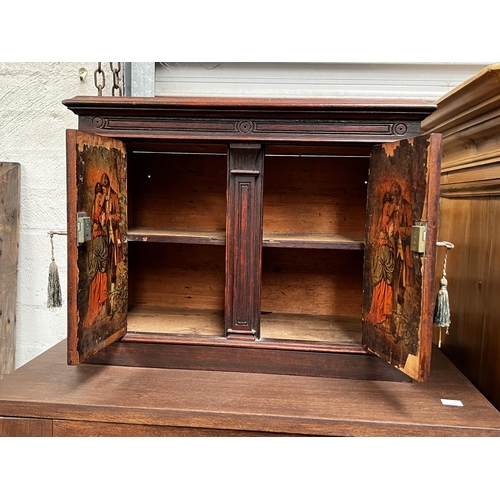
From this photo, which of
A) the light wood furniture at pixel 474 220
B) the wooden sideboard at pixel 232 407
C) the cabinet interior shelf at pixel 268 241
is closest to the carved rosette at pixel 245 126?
the cabinet interior shelf at pixel 268 241

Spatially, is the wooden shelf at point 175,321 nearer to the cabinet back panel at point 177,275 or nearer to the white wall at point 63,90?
the cabinet back panel at point 177,275

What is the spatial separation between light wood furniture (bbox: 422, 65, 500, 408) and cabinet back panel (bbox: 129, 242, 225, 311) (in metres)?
0.88

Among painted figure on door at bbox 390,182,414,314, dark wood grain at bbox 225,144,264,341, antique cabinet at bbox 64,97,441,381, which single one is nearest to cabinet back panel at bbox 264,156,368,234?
antique cabinet at bbox 64,97,441,381

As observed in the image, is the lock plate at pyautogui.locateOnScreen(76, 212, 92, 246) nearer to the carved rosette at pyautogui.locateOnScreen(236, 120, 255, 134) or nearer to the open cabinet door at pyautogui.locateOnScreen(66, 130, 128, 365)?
the open cabinet door at pyautogui.locateOnScreen(66, 130, 128, 365)

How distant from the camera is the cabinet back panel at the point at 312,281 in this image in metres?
1.85

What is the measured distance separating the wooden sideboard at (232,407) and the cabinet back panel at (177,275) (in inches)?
20.8

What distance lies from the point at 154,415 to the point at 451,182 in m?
1.30

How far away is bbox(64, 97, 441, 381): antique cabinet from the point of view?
1215 millimetres

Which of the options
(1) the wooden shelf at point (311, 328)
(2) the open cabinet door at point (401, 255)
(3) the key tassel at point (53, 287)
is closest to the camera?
(2) the open cabinet door at point (401, 255)

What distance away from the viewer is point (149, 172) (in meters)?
1.88

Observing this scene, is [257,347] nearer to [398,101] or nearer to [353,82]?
[398,101]

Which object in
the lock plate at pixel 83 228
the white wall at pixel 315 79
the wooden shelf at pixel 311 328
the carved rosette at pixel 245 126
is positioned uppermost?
the white wall at pixel 315 79

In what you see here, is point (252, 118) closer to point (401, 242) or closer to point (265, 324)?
point (401, 242)

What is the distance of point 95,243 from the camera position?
1303mm
